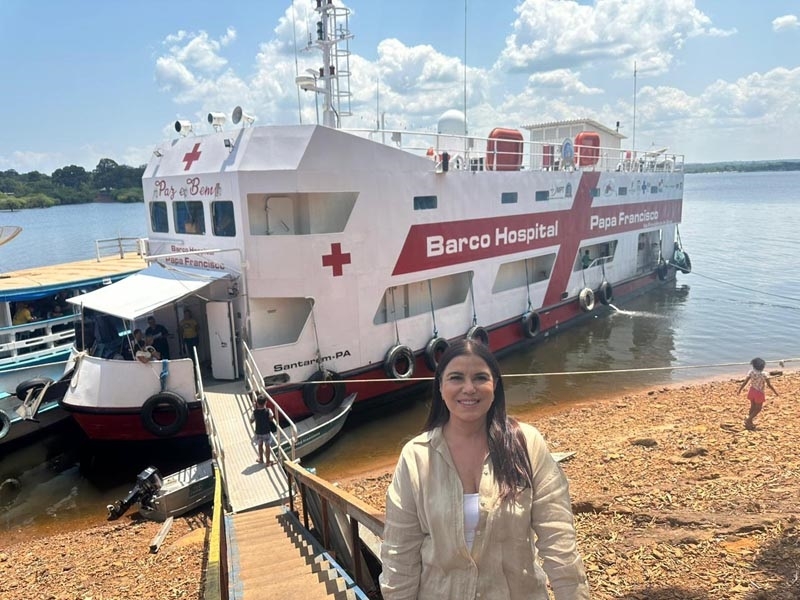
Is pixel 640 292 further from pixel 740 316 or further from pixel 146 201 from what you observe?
pixel 146 201

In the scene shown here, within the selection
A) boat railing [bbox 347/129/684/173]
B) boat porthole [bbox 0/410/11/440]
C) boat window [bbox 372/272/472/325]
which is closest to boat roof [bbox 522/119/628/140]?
boat railing [bbox 347/129/684/173]

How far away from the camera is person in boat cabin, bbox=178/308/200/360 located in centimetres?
1020

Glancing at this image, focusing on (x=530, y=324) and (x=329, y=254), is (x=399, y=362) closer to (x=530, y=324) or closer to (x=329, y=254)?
(x=329, y=254)

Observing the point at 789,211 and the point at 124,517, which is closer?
the point at 124,517

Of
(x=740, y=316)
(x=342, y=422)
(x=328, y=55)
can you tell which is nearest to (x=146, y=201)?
(x=328, y=55)

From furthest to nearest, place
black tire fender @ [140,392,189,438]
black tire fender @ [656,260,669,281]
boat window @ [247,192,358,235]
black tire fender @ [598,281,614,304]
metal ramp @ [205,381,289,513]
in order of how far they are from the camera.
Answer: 1. black tire fender @ [656,260,669,281]
2. black tire fender @ [598,281,614,304]
3. boat window @ [247,192,358,235]
4. black tire fender @ [140,392,189,438]
5. metal ramp @ [205,381,289,513]

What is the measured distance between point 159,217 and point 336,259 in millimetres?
4712

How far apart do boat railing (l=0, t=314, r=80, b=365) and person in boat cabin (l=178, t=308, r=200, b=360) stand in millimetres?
3087

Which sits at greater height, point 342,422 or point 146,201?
point 146,201

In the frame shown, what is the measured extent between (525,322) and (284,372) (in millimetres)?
7139

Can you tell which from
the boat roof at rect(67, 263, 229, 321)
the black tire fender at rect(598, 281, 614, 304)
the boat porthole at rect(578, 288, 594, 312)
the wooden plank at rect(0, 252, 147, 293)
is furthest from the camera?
the black tire fender at rect(598, 281, 614, 304)

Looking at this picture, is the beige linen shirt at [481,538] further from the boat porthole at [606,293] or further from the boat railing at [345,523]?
the boat porthole at [606,293]

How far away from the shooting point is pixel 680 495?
5316 millimetres

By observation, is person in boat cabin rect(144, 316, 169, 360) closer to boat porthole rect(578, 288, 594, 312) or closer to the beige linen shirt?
the beige linen shirt
